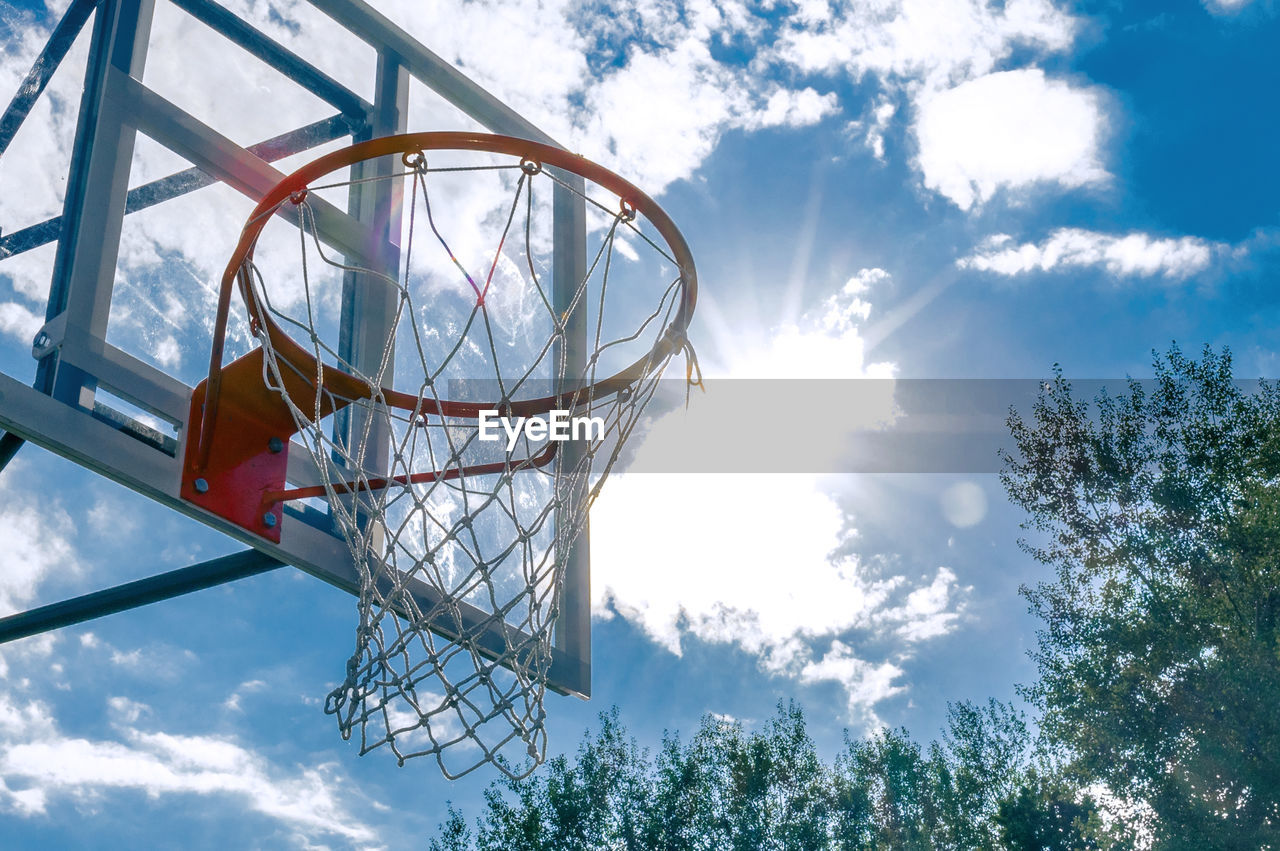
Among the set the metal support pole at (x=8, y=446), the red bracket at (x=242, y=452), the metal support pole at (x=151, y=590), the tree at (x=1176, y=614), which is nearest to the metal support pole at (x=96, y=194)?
the metal support pole at (x=8, y=446)

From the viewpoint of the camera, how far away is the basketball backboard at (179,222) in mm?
1955

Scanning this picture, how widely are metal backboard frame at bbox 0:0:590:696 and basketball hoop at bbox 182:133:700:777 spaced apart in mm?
69

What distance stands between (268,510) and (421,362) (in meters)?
0.50

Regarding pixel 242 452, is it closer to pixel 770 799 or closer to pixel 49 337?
pixel 49 337

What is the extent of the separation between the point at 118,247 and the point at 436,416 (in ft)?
2.69

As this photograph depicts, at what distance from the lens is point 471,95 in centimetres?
316

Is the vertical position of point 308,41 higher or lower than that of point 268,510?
higher

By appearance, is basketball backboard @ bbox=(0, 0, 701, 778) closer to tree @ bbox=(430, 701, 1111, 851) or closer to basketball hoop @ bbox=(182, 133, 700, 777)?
basketball hoop @ bbox=(182, 133, 700, 777)

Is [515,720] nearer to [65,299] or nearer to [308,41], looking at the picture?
[65,299]

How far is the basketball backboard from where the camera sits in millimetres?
1955

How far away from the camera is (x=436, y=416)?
2410 millimetres

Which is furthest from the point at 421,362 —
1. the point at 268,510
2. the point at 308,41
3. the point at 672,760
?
the point at 672,760

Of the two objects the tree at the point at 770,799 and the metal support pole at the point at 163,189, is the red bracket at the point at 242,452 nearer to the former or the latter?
the metal support pole at the point at 163,189

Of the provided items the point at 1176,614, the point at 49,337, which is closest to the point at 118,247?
the point at 49,337
